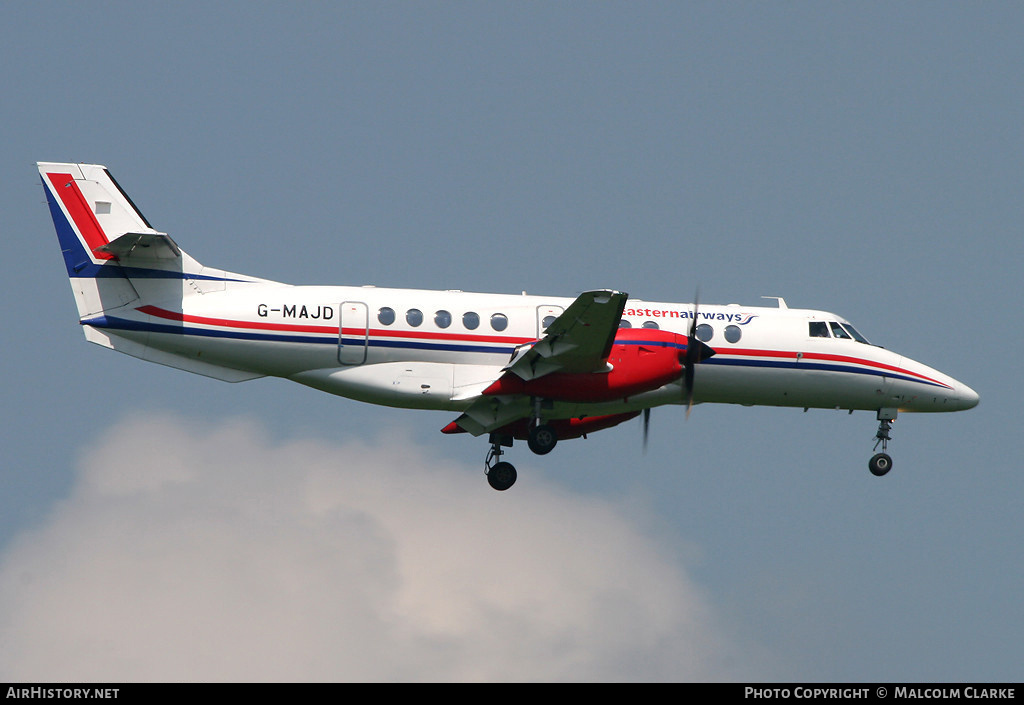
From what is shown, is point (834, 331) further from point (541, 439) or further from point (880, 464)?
point (541, 439)

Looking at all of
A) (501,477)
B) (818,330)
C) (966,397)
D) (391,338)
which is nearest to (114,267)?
(391,338)

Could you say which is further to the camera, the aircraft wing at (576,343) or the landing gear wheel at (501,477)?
the landing gear wheel at (501,477)

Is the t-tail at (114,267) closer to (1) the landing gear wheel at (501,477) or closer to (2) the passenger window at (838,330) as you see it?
(1) the landing gear wheel at (501,477)

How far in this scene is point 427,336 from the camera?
1229 inches

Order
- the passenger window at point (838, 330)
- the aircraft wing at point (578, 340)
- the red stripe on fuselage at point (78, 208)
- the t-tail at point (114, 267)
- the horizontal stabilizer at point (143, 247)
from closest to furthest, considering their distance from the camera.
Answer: the aircraft wing at point (578, 340)
the horizontal stabilizer at point (143, 247)
the t-tail at point (114, 267)
the red stripe on fuselage at point (78, 208)
the passenger window at point (838, 330)

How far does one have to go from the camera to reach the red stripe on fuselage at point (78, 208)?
3142 centimetres

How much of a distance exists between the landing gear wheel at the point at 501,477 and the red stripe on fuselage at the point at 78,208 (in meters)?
10.7

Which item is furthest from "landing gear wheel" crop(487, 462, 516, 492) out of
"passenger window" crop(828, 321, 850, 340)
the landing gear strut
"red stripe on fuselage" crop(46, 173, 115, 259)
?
"red stripe on fuselage" crop(46, 173, 115, 259)

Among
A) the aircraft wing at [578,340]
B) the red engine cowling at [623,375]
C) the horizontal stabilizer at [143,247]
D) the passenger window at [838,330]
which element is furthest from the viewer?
the passenger window at [838,330]

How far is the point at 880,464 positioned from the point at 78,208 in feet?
67.9

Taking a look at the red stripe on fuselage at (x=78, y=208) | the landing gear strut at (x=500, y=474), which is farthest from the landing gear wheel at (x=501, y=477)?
the red stripe on fuselage at (x=78, y=208)

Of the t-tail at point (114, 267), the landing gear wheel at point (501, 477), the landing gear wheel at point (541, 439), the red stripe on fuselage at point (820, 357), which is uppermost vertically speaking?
the t-tail at point (114, 267)
